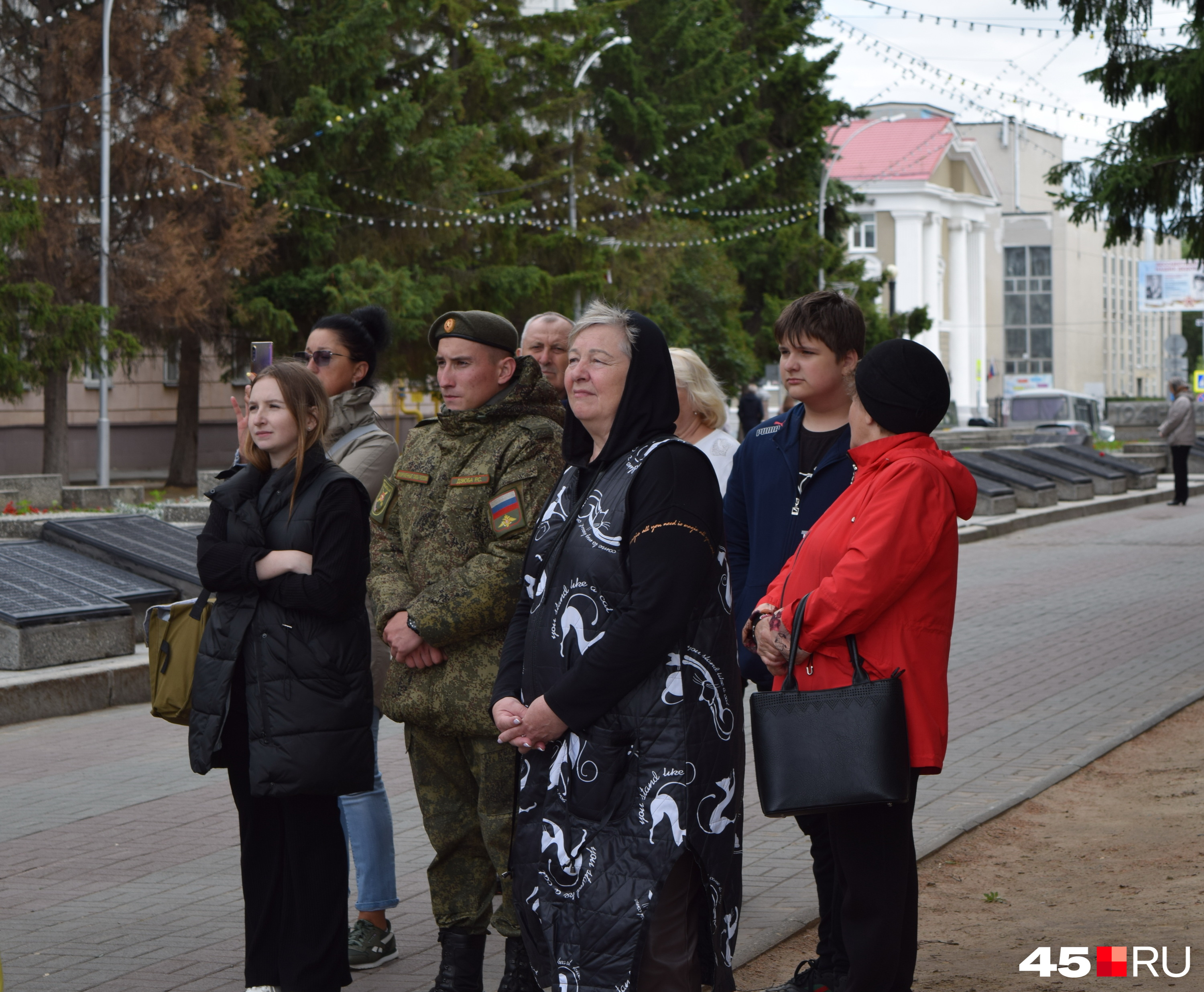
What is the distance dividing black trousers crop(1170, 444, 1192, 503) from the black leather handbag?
2400cm

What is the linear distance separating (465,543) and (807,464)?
41.2 inches

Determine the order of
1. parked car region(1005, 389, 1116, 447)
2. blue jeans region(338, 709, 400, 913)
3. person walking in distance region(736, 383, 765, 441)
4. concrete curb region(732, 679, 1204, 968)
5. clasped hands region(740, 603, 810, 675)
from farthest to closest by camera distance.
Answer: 1. parked car region(1005, 389, 1116, 447)
2. person walking in distance region(736, 383, 765, 441)
3. concrete curb region(732, 679, 1204, 968)
4. blue jeans region(338, 709, 400, 913)
5. clasped hands region(740, 603, 810, 675)

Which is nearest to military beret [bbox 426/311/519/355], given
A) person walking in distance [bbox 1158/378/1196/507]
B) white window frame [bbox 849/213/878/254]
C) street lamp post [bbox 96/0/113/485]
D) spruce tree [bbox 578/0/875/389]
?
street lamp post [bbox 96/0/113/485]

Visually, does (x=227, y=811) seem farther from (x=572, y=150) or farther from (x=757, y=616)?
(x=572, y=150)

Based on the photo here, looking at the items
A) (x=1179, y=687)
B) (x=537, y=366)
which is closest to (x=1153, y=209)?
(x=1179, y=687)

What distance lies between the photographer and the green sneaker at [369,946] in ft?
16.1

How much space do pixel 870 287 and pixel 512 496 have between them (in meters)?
46.2

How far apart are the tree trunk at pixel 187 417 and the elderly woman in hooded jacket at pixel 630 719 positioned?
27787 mm

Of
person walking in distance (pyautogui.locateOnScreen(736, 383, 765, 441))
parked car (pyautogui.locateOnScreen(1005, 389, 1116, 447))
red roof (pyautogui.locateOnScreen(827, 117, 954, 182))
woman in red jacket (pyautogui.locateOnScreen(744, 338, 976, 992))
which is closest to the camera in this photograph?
woman in red jacket (pyautogui.locateOnScreen(744, 338, 976, 992))

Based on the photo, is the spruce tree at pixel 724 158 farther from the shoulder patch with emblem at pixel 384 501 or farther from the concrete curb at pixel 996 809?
the shoulder patch with emblem at pixel 384 501

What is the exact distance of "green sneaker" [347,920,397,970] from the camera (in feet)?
16.1

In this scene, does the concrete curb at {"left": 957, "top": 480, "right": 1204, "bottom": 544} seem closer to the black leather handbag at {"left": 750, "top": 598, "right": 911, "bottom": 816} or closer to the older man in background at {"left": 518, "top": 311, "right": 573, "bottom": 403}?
the older man in background at {"left": 518, "top": 311, "right": 573, "bottom": 403}

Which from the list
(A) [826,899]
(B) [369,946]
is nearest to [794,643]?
(A) [826,899]

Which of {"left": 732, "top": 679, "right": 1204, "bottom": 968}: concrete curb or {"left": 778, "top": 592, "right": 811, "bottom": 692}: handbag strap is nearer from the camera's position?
{"left": 778, "top": 592, "right": 811, "bottom": 692}: handbag strap
